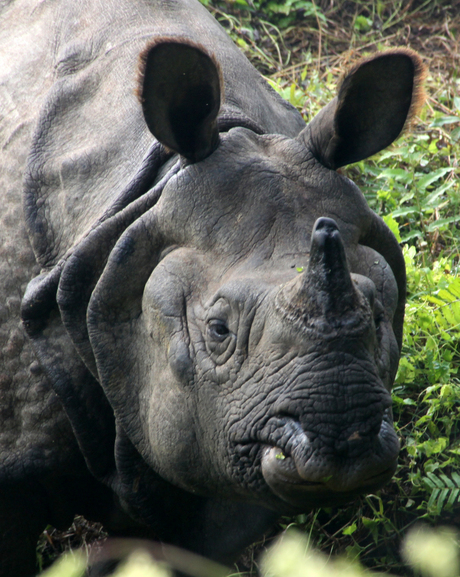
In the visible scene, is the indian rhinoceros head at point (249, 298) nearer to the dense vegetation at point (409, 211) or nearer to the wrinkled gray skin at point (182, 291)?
the wrinkled gray skin at point (182, 291)

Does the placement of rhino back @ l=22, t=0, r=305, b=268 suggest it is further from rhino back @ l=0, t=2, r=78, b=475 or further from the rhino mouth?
the rhino mouth

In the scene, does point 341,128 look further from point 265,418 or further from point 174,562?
point 174,562

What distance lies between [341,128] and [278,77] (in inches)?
178

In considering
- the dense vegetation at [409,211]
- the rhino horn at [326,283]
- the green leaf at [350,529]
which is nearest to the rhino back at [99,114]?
the dense vegetation at [409,211]

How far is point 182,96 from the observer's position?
2926 millimetres

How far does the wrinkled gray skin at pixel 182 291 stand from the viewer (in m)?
2.40

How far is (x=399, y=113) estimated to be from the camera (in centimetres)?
316

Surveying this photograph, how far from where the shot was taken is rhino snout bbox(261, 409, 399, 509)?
2.32 metres

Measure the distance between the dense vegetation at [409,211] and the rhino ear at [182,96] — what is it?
3.14 feet

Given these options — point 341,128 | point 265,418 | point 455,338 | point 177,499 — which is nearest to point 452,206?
point 455,338

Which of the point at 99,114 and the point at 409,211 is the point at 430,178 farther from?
the point at 99,114

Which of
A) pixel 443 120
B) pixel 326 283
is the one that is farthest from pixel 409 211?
pixel 326 283

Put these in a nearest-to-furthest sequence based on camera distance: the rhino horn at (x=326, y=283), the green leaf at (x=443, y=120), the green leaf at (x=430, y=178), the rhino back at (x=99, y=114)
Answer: the rhino horn at (x=326, y=283) < the rhino back at (x=99, y=114) < the green leaf at (x=430, y=178) < the green leaf at (x=443, y=120)

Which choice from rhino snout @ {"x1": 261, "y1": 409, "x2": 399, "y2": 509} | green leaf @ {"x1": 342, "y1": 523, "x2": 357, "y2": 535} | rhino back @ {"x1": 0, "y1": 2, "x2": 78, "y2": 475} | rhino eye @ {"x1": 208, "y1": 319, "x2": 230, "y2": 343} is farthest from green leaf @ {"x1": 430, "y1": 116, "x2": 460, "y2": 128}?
rhino snout @ {"x1": 261, "y1": 409, "x2": 399, "y2": 509}
